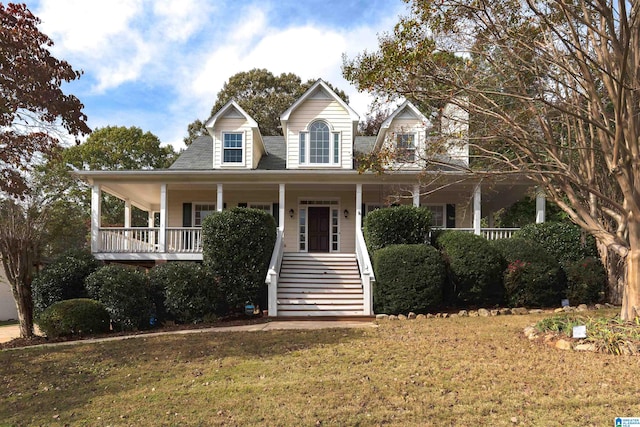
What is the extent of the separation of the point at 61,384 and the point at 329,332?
4.79m

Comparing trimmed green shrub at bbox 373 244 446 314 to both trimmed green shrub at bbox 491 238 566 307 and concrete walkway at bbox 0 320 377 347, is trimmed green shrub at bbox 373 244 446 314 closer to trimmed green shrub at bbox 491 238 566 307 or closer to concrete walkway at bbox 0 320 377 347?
concrete walkway at bbox 0 320 377 347

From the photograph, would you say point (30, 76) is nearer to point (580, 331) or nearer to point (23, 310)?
point (23, 310)

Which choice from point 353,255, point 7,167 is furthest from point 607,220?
point 7,167

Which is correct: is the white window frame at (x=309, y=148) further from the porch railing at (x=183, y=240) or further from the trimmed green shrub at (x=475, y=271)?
the trimmed green shrub at (x=475, y=271)

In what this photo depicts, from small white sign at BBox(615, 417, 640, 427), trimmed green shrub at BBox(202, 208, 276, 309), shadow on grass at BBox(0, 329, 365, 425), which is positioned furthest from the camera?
trimmed green shrub at BBox(202, 208, 276, 309)

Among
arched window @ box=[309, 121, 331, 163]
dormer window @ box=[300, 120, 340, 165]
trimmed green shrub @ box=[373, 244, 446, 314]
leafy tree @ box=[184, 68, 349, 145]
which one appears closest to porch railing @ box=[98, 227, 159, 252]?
dormer window @ box=[300, 120, 340, 165]

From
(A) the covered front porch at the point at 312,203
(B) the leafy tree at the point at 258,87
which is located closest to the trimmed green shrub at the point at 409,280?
(A) the covered front porch at the point at 312,203

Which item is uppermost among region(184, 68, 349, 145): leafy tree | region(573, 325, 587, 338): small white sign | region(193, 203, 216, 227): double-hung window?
region(184, 68, 349, 145): leafy tree

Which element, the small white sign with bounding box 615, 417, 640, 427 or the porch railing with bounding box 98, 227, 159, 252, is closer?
the small white sign with bounding box 615, 417, 640, 427

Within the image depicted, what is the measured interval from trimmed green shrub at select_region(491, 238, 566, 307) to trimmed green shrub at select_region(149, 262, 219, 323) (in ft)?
24.5

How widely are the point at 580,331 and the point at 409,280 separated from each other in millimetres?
4540

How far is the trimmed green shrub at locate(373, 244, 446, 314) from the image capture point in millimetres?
11641

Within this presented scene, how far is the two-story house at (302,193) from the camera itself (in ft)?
45.1

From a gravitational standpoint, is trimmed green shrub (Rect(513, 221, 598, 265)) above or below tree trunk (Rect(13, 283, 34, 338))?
above
